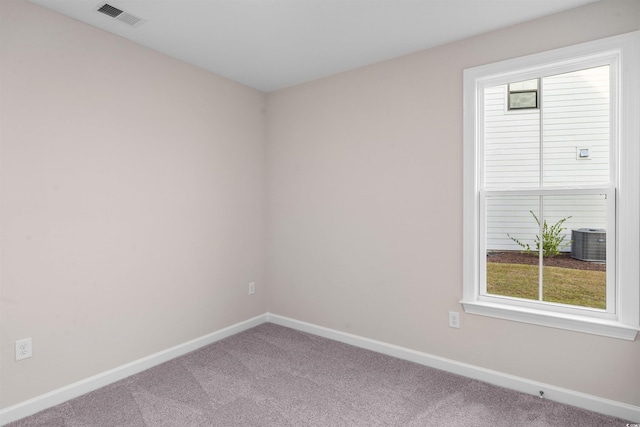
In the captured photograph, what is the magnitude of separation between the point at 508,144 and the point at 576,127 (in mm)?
400

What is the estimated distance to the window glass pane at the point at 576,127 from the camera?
7.37 feet

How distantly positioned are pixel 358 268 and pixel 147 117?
2.14 metres

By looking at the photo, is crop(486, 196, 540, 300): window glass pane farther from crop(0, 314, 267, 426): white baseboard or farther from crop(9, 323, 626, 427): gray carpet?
crop(0, 314, 267, 426): white baseboard

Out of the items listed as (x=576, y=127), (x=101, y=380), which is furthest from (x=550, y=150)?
(x=101, y=380)

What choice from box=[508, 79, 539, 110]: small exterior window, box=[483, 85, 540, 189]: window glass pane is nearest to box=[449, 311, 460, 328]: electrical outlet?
box=[483, 85, 540, 189]: window glass pane

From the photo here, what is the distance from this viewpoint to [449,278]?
8.94ft

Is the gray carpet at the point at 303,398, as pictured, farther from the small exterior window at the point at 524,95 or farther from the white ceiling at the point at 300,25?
the white ceiling at the point at 300,25

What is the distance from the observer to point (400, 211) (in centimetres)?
296

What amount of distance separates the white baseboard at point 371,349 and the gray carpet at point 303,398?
2.2 inches

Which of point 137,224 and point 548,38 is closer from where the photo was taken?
point 548,38

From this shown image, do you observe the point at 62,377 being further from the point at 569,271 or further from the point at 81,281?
the point at 569,271

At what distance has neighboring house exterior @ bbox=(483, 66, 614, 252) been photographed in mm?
2264

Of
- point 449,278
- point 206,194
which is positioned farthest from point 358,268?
point 206,194

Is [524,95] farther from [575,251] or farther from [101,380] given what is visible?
[101,380]
